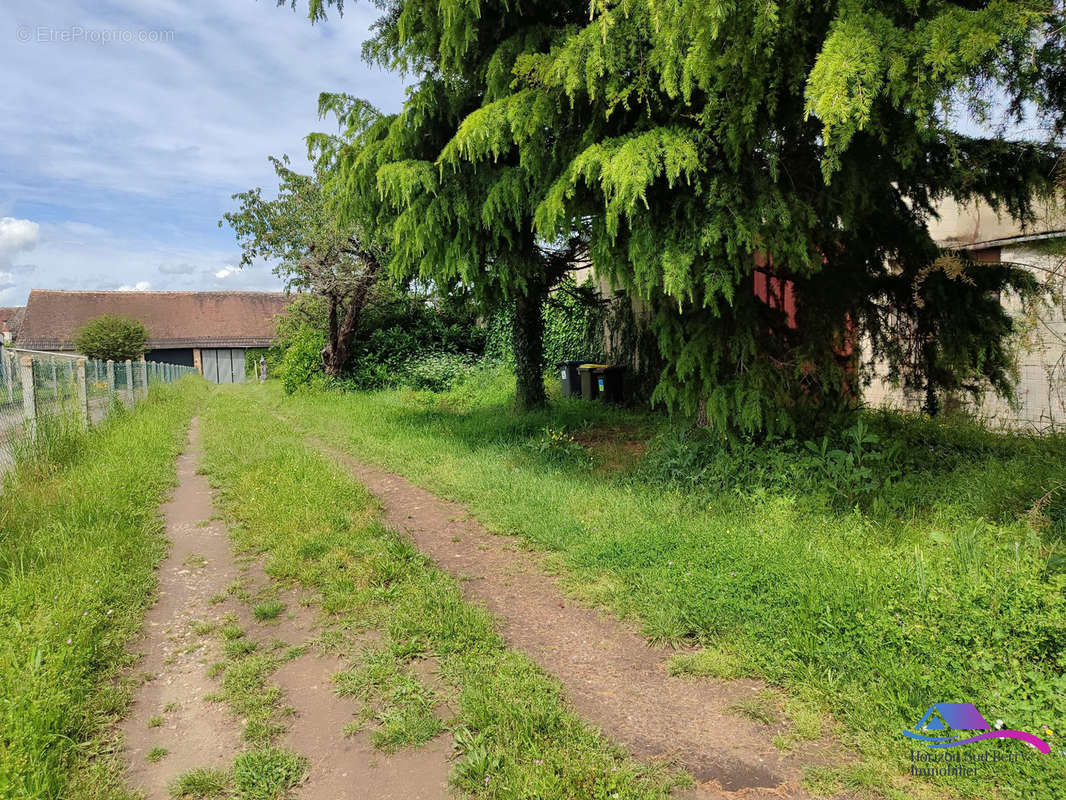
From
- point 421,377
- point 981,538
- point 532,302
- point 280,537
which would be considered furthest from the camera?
point 421,377

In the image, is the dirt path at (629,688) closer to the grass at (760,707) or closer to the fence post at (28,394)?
the grass at (760,707)

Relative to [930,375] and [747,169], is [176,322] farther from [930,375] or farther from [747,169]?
[930,375]

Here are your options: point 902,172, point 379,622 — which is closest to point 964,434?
point 902,172

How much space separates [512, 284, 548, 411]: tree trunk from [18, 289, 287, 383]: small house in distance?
97.4ft

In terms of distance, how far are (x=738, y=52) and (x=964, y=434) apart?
5248 millimetres

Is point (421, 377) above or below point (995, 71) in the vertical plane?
below

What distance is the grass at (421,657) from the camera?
239 centimetres

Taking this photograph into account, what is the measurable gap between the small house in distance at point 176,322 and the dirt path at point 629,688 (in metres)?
34.9

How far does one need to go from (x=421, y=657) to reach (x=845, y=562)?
2597mm

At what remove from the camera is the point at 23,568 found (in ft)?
13.5

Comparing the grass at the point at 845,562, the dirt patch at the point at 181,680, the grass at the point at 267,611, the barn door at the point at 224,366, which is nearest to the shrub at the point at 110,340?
the barn door at the point at 224,366

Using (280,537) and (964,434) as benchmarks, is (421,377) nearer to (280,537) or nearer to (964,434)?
(280,537)

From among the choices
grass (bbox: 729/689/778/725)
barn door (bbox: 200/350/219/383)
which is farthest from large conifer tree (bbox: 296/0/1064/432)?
barn door (bbox: 200/350/219/383)

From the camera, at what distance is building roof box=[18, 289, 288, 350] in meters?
34.9
